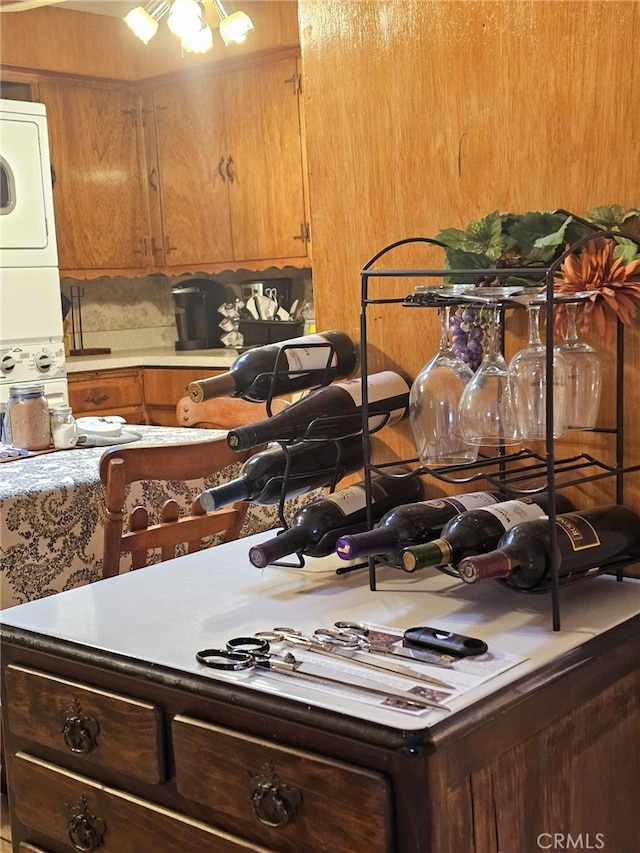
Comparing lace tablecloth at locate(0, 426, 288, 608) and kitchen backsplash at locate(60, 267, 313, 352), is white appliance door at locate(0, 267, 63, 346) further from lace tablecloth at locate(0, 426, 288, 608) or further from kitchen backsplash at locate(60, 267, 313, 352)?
lace tablecloth at locate(0, 426, 288, 608)

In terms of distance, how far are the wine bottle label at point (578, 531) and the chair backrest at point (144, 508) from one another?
3.66 ft

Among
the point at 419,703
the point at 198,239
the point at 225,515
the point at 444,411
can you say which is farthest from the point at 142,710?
the point at 198,239

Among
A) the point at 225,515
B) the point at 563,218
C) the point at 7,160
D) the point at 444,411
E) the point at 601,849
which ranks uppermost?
the point at 7,160

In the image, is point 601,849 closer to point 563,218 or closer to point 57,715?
point 57,715

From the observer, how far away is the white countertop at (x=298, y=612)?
3.56 ft

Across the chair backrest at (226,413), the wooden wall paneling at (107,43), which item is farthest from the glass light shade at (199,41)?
the wooden wall paneling at (107,43)

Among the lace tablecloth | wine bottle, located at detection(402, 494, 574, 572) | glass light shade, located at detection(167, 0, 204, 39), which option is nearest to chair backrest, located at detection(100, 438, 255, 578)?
the lace tablecloth

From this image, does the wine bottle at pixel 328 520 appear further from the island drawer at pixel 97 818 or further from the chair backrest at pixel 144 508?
the chair backrest at pixel 144 508

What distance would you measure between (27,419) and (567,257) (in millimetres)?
2013

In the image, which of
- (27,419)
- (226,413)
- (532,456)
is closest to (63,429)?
(27,419)

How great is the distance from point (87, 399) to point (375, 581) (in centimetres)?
377

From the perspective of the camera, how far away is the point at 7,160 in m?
4.46

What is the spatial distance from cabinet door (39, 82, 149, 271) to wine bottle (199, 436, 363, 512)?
3962mm

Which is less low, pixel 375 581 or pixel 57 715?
pixel 375 581
